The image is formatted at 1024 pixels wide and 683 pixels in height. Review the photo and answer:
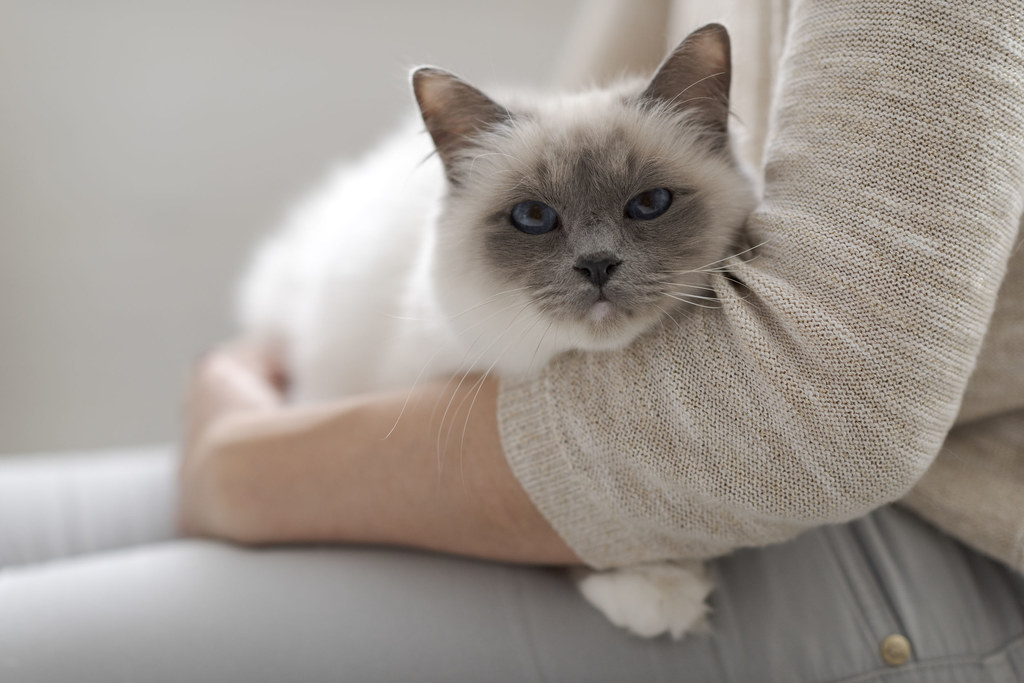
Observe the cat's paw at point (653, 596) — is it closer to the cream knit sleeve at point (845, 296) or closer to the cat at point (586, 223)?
the cat at point (586, 223)

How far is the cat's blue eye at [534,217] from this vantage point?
95 centimetres

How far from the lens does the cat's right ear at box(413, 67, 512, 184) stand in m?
0.98

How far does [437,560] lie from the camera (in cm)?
108

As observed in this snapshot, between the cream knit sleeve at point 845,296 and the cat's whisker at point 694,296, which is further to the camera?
the cat's whisker at point 694,296

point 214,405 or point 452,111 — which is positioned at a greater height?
point 452,111

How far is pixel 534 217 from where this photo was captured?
0.96 metres

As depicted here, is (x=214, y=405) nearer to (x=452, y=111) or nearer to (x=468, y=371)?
(x=468, y=371)

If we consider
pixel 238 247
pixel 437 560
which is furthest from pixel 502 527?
pixel 238 247

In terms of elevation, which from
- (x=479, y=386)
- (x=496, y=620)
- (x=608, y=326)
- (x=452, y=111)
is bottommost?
(x=496, y=620)

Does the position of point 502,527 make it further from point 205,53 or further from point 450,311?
point 205,53

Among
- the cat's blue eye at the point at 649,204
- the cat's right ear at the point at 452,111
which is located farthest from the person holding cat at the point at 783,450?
the cat's right ear at the point at 452,111

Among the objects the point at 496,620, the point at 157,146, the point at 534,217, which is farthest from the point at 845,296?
the point at 157,146

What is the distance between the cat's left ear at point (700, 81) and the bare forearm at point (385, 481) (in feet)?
1.45

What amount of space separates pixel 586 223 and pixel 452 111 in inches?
10.3
